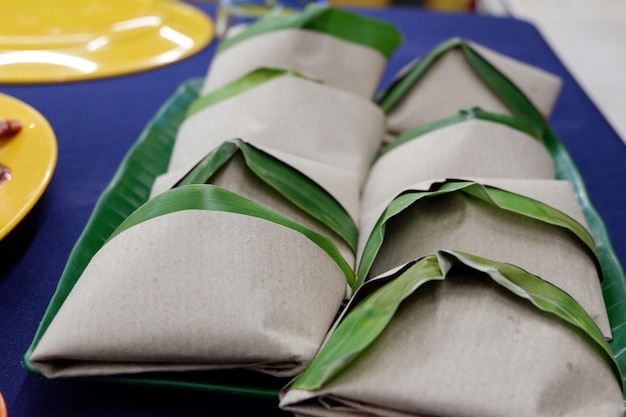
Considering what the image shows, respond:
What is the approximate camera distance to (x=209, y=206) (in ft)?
1.92

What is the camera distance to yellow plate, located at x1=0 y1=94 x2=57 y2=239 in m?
0.70

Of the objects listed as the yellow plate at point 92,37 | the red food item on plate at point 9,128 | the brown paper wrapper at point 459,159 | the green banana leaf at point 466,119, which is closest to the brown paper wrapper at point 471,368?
the brown paper wrapper at point 459,159

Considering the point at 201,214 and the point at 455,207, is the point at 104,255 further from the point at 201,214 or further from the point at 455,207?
the point at 455,207

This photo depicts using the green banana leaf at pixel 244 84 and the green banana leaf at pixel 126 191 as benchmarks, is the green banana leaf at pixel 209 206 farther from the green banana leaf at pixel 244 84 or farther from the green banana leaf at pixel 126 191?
the green banana leaf at pixel 244 84

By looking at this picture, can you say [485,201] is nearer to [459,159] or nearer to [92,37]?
[459,159]

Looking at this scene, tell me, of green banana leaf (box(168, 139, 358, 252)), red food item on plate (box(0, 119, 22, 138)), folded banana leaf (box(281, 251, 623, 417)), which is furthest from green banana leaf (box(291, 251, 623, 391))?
red food item on plate (box(0, 119, 22, 138))

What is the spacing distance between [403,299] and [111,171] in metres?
0.56

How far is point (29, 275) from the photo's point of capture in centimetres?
71

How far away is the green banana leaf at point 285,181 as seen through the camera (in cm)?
65

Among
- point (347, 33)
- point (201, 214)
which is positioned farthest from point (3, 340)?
point (347, 33)

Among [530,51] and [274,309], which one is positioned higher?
[274,309]

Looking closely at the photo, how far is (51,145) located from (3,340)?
286mm

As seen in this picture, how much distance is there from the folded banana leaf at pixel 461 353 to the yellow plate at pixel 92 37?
860mm

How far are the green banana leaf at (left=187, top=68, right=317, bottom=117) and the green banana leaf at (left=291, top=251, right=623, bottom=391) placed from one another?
1.38ft
